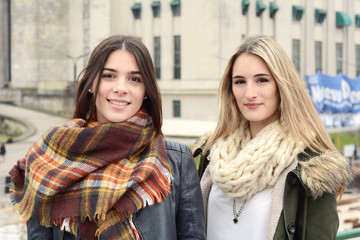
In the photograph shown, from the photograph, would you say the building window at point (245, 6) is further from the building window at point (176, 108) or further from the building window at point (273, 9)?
the building window at point (176, 108)

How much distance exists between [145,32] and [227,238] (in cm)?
3689

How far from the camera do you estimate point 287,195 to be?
2.76 meters

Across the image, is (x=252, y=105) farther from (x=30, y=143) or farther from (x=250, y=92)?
(x=30, y=143)

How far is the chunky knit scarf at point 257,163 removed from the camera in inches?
111

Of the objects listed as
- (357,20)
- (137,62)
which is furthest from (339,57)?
(137,62)

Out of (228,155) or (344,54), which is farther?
(344,54)

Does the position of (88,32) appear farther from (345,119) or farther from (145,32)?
(345,119)

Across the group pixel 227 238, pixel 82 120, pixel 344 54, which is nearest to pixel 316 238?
pixel 227 238

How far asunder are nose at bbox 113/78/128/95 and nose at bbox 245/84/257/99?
2.67ft

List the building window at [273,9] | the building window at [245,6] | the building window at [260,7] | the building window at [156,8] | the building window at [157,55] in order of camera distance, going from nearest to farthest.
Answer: the building window at [245,6] < the building window at [260,7] < the building window at [273,9] < the building window at [156,8] < the building window at [157,55]

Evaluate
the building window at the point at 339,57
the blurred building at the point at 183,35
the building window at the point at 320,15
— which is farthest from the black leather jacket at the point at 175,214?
the building window at the point at 339,57

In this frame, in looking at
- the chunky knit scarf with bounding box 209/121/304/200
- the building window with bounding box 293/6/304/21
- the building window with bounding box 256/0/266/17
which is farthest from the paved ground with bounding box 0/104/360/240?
the building window with bounding box 293/6/304/21

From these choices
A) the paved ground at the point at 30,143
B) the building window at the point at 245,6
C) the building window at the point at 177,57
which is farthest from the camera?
the building window at the point at 177,57

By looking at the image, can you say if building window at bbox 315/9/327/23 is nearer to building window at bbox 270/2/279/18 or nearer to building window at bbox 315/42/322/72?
building window at bbox 315/42/322/72
